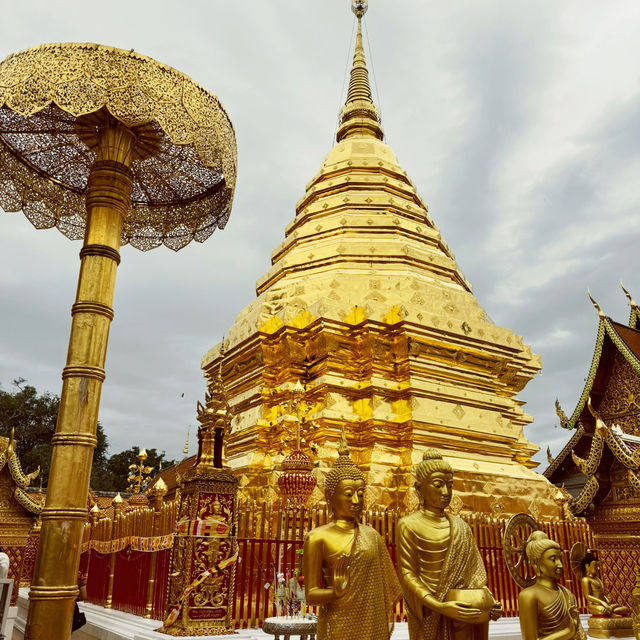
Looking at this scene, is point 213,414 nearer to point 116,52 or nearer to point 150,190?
point 150,190

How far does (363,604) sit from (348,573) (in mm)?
185

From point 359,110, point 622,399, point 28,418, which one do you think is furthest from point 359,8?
point 28,418

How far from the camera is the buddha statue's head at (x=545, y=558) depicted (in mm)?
3879

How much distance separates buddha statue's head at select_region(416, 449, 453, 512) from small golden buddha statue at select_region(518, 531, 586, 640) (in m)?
0.94

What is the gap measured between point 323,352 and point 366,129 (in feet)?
29.9

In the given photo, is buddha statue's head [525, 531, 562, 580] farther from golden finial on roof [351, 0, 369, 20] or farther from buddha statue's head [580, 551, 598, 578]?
golden finial on roof [351, 0, 369, 20]

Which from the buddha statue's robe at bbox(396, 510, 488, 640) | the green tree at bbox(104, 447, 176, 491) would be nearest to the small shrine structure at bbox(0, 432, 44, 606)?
the buddha statue's robe at bbox(396, 510, 488, 640)

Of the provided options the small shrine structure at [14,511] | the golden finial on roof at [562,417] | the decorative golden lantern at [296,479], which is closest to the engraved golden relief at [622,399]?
the golden finial on roof at [562,417]

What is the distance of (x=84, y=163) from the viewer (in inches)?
236

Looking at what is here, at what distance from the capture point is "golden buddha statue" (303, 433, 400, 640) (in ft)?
11.0

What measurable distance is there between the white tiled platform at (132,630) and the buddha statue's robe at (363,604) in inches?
101

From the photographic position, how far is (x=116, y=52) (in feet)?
14.4

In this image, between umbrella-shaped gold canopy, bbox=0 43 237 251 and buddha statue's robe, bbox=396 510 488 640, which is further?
umbrella-shaped gold canopy, bbox=0 43 237 251

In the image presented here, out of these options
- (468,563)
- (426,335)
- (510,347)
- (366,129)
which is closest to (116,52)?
(468,563)
